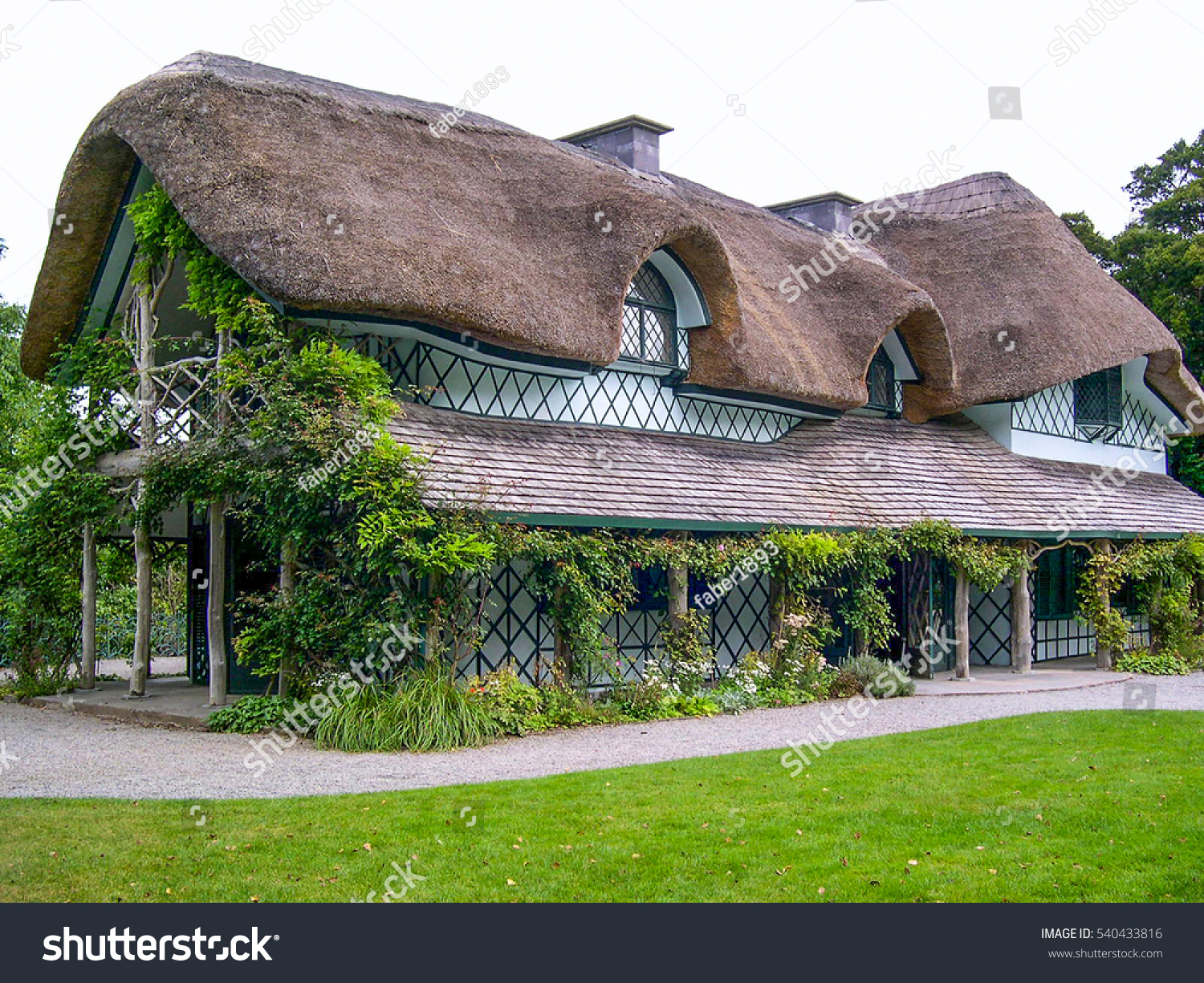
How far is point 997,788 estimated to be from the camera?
8383 millimetres

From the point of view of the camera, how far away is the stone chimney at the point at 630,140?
19.3m

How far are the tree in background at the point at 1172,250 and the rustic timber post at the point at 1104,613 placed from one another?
40.1 feet

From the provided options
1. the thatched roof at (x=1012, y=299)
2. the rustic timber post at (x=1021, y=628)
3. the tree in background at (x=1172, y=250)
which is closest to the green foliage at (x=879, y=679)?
the rustic timber post at (x=1021, y=628)

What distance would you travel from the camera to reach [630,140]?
19.4 m

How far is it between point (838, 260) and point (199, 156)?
11.0 meters

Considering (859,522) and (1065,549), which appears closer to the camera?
(859,522)

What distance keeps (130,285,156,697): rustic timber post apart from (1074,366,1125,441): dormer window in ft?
53.8

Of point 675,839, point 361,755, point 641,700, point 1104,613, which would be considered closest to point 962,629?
point 1104,613

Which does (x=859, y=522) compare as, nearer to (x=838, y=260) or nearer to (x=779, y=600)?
(x=779, y=600)

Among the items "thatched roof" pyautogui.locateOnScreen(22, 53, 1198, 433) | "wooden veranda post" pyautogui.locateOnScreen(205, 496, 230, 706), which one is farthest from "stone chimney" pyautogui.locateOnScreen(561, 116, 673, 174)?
"wooden veranda post" pyautogui.locateOnScreen(205, 496, 230, 706)

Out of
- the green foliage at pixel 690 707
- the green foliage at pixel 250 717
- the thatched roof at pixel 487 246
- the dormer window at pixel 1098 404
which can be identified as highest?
A: the thatched roof at pixel 487 246

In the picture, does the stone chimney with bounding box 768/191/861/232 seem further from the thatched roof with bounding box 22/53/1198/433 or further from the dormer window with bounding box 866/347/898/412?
the dormer window with bounding box 866/347/898/412

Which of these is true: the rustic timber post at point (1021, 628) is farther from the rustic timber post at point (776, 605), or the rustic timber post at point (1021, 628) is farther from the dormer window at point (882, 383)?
the rustic timber post at point (776, 605)

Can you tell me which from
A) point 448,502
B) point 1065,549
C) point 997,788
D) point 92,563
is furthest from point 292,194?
point 1065,549
